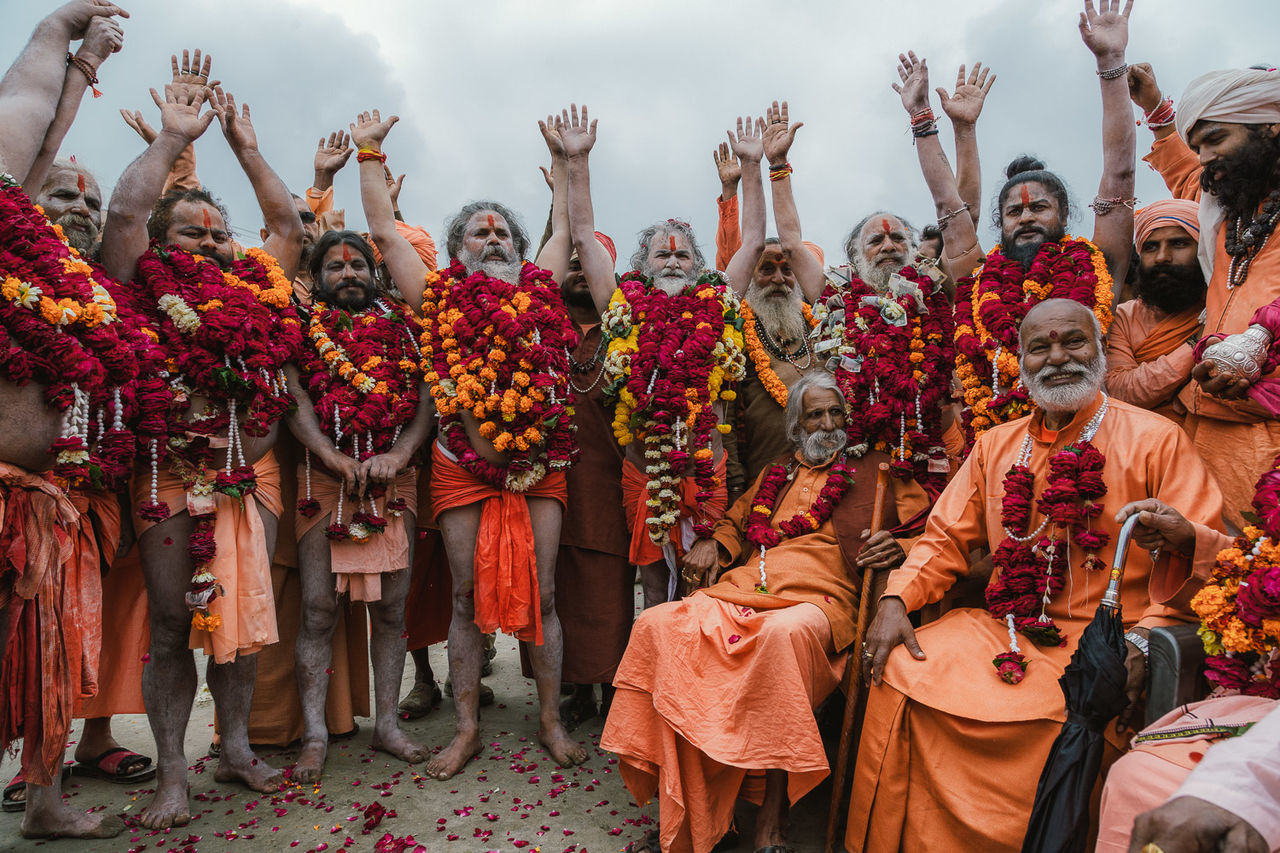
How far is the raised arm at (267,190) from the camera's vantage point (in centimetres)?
489

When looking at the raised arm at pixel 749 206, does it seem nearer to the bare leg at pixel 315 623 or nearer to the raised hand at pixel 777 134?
the raised hand at pixel 777 134

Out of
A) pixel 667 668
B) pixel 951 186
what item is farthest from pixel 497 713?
pixel 951 186

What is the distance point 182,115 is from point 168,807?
11.8 ft

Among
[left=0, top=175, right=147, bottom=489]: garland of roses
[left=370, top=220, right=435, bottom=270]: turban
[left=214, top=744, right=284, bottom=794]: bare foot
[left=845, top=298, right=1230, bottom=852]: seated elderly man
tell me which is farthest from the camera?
[left=370, top=220, right=435, bottom=270]: turban

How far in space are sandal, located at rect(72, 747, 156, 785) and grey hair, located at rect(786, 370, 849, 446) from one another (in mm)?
4280

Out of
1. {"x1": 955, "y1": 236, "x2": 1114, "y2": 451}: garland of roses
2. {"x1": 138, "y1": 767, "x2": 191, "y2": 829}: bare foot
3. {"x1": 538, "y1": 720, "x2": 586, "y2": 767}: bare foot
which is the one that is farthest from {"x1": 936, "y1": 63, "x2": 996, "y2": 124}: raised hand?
{"x1": 138, "y1": 767, "x2": 191, "y2": 829}: bare foot

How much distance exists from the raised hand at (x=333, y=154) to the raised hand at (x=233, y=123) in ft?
3.36

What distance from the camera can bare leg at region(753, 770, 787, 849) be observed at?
3.45 metres

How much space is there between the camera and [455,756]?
14.5ft

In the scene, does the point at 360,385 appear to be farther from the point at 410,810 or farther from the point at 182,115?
the point at 410,810

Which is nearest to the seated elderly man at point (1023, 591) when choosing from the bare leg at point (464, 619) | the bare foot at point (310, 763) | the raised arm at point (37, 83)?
the bare leg at point (464, 619)

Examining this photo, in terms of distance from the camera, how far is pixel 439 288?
4863 mm

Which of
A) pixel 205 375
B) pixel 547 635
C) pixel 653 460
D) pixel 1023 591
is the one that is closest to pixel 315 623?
pixel 547 635

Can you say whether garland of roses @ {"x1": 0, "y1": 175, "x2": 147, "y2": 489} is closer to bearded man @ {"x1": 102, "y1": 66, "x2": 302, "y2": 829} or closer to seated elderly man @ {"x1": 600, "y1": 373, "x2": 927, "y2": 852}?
bearded man @ {"x1": 102, "y1": 66, "x2": 302, "y2": 829}
